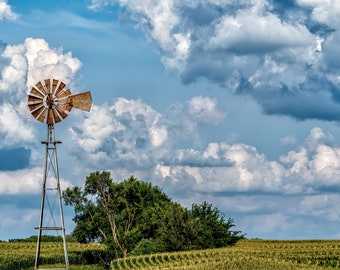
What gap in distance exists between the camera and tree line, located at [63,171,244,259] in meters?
87.8

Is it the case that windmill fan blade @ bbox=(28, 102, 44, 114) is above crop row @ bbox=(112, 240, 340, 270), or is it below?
above

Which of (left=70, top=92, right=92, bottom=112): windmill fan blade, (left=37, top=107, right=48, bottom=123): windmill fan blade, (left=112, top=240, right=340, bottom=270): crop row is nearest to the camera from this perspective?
(left=112, top=240, right=340, bottom=270): crop row

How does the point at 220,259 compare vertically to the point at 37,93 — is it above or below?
below

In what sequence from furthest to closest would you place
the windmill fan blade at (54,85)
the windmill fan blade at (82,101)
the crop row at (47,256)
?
the crop row at (47,256)
the windmill fan blade at (54,85)
the windmill fan blade at (82,101)

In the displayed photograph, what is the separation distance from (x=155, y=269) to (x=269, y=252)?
2075 centimetres

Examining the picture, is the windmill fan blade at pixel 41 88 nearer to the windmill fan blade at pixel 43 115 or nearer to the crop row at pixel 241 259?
the windmill fan blade at pixel 43 115

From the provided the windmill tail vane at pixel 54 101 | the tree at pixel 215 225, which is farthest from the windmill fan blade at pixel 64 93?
the tree at pixel 215 225

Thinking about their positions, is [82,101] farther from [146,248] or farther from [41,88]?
[146,248]

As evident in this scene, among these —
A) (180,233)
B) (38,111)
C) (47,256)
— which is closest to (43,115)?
(38,111)

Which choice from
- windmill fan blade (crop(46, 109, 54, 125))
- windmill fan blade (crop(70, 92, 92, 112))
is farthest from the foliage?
windmill fan blade (crop(46, 109, 54, 125))

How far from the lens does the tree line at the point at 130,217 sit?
87.8 m

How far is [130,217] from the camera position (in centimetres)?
10075

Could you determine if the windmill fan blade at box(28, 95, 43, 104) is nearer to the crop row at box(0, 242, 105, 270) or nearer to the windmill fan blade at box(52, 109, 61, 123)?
the windmill fan blade at box(52, 109, 61, 123)

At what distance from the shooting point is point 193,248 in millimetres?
84062
